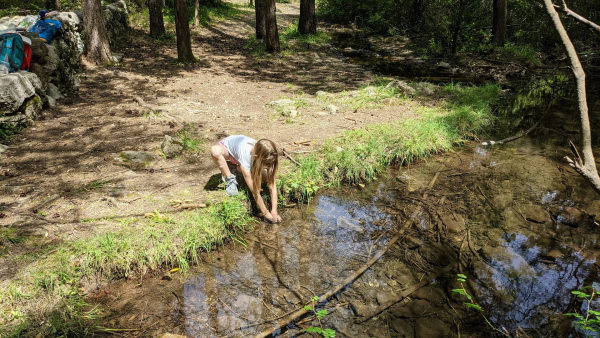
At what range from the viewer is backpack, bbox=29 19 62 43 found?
7641mm

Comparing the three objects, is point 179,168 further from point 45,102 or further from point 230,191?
point 45,102

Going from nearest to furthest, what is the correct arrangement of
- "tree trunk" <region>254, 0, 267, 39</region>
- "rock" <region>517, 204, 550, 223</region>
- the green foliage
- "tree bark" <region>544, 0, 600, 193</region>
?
"tree bark" <region>544, 0, 600, 193</region>, "rock" <region>517, 204, 550, 223</region>, the green foliage, "tree trunk" <region>254, 0, 267, 39</region>

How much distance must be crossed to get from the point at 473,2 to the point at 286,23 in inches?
421

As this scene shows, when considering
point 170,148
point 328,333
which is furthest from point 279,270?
point 170,148

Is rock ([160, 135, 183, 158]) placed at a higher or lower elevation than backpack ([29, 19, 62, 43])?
lower

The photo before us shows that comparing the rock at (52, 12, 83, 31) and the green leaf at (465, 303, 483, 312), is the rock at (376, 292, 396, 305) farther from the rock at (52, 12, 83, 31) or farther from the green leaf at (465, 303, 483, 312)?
the rock at (52, 12, 83, 31)

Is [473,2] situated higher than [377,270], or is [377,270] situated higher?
[473,2]

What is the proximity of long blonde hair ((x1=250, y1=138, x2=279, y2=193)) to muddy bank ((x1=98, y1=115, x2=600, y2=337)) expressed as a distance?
27.3 inches

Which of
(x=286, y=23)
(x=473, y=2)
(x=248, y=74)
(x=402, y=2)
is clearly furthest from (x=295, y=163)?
(x=286, y=23)

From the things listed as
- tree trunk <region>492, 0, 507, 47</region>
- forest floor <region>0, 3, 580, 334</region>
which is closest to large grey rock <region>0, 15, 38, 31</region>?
forest floor <region>0, 3, 580, 334</region>

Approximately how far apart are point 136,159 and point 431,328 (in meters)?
4.48

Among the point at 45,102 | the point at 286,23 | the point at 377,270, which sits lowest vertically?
the point at 377,270

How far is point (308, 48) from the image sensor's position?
14.4 metres

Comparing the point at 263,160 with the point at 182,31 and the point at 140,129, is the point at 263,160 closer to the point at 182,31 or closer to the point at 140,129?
the point at 140,129
